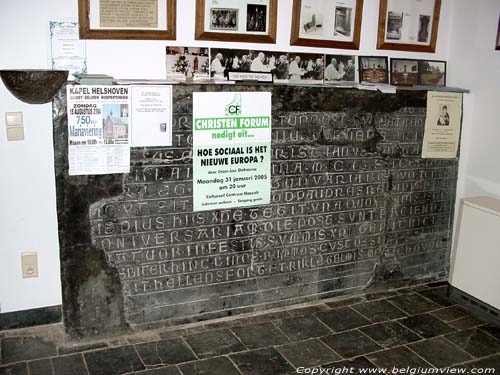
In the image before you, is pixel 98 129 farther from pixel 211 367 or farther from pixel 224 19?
pixel 211 367

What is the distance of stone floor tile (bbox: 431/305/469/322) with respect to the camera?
112 inches

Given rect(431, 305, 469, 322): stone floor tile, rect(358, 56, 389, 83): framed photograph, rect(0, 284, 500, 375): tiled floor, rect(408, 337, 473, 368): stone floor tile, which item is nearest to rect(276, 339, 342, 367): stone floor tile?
rect(0, 284, 500, 375): tiled floor

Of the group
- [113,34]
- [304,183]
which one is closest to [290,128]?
[304,183]

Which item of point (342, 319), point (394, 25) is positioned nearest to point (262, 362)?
point (342, 319)

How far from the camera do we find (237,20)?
265 centimetres

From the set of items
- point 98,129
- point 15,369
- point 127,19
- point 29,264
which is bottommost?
point 15,369

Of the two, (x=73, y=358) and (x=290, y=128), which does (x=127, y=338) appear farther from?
(x=290, y=128)

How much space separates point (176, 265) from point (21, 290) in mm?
758

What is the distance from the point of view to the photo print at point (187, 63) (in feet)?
8.43

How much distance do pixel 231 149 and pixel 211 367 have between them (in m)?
1.01

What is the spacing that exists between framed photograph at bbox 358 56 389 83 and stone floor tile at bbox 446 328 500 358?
1.44m

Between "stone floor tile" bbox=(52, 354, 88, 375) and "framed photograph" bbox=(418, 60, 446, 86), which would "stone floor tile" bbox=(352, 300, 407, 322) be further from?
"stone floor tile" bbox=(52, 354, 88, 375)

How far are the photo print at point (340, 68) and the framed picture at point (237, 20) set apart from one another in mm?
365

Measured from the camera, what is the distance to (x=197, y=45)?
2.61 meters
